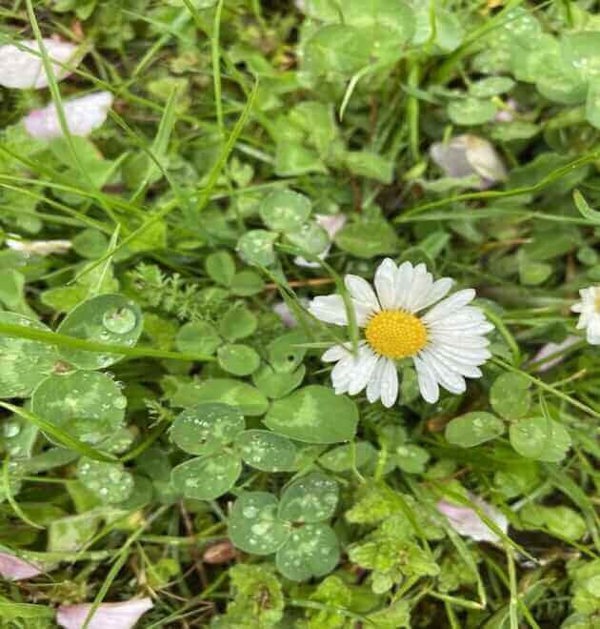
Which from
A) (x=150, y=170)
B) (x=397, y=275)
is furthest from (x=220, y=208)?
(x=397, y=275)

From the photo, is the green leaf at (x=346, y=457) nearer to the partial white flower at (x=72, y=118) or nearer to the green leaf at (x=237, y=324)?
the green leaf at (x=237, y=324)

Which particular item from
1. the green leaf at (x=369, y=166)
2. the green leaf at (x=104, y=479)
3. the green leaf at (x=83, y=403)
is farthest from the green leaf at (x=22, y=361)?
the green leaf at (x=369, y=166)

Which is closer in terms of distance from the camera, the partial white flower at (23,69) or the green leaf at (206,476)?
the green leaf at (206,476)

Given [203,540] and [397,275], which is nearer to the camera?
[397,275]

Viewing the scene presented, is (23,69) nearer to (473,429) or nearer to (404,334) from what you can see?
(404,334)

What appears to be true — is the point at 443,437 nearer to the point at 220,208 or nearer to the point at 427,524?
the point at 427,524

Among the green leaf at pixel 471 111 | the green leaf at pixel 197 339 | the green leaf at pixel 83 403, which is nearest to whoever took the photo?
the green leaf at pixel 83 403

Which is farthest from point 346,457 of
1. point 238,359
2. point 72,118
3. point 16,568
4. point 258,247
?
point 72,118
